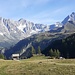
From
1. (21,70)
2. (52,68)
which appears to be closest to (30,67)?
(21,70)

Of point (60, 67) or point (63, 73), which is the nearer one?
point (63, 73)

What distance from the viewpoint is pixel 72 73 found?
54031 mm

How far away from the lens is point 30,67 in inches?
2564

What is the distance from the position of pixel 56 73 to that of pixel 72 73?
4.00 meters

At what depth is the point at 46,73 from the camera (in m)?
56.3

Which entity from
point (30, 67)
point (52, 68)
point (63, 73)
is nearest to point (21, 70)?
point (30, 67)

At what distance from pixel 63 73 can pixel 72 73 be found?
7.35 feet

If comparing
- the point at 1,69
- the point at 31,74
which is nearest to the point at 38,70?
the point at 31,74

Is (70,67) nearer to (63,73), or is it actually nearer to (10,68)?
(63,73)

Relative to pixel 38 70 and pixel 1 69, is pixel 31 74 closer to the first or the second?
pixel 38 70

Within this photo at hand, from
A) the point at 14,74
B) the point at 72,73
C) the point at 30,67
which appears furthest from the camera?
the point at 30,67

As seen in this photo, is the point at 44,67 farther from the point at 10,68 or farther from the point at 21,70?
the point at 10,68

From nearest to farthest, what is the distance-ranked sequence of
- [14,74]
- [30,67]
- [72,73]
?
[72,73], [14,74], [30,67]

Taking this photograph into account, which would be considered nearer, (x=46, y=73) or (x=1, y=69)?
(x=46, y=73)
